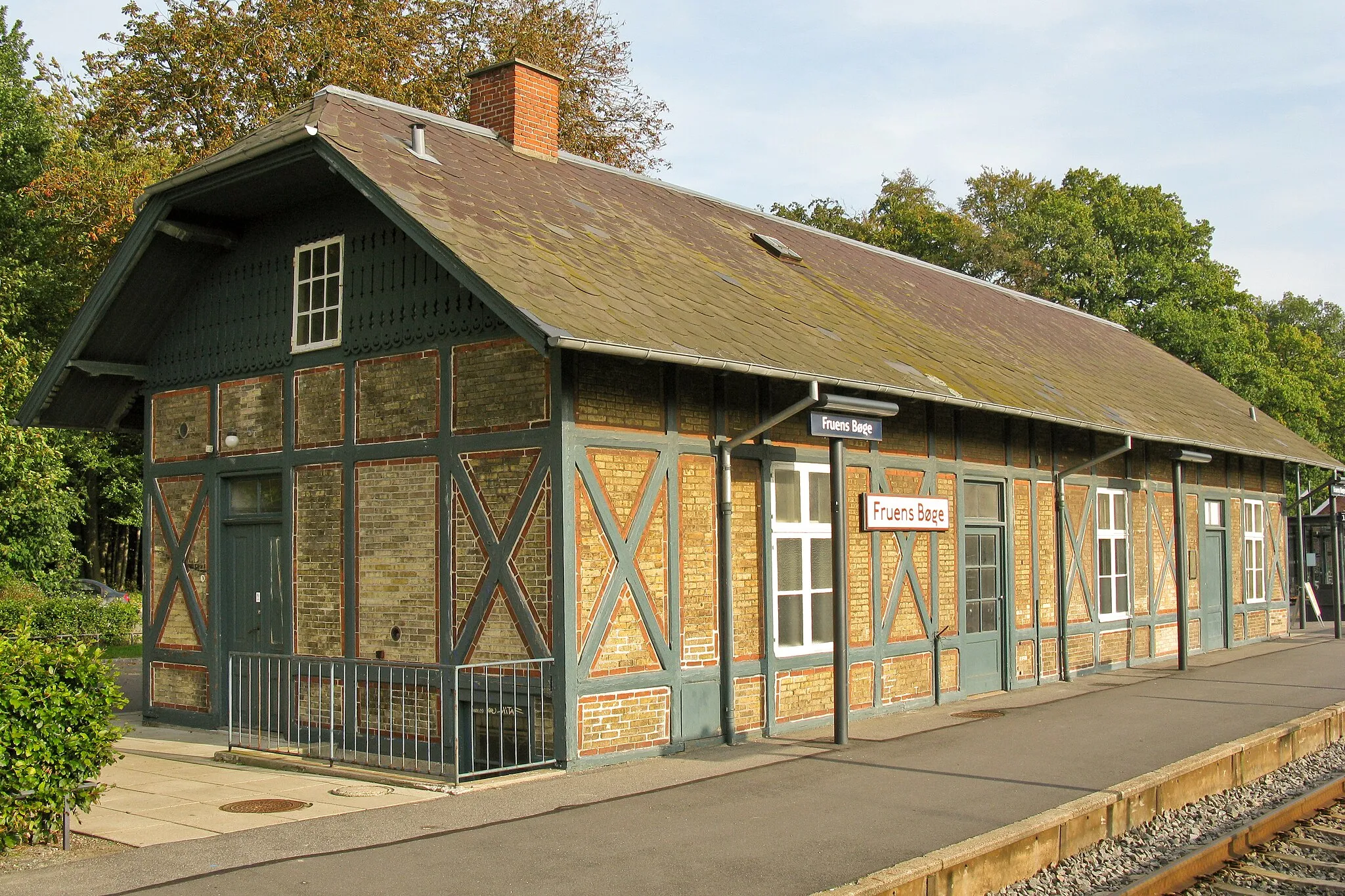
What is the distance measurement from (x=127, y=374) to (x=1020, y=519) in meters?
11.4

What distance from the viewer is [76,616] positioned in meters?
25.6

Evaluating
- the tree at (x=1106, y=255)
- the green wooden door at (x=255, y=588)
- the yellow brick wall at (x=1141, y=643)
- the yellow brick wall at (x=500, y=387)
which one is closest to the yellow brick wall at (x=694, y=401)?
the yellow brick wall at (x=500, y=387)

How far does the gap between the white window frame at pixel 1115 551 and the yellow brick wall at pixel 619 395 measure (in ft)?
32.6

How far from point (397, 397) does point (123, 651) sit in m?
16.8

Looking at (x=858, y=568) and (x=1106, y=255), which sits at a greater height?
(x=1106, y=255)

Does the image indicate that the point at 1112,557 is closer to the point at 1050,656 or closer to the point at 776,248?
the point at 1050,656

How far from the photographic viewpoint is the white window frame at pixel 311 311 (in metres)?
12.5

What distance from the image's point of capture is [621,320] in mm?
10477

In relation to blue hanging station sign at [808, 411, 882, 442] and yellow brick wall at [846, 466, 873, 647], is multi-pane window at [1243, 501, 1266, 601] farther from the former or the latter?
blue hanging station sign at [808, 411, 882, 442]

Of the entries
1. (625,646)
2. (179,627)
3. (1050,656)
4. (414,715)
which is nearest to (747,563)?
(625,646)

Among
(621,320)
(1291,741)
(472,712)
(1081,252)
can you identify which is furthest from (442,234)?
(1081,252)

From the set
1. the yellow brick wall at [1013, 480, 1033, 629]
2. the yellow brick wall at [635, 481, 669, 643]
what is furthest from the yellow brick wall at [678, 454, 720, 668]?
the yellow brick wall at [1013, 480, 1033, 629]

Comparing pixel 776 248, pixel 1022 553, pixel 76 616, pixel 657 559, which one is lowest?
pixel 76 616

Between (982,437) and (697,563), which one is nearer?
(697,563)
